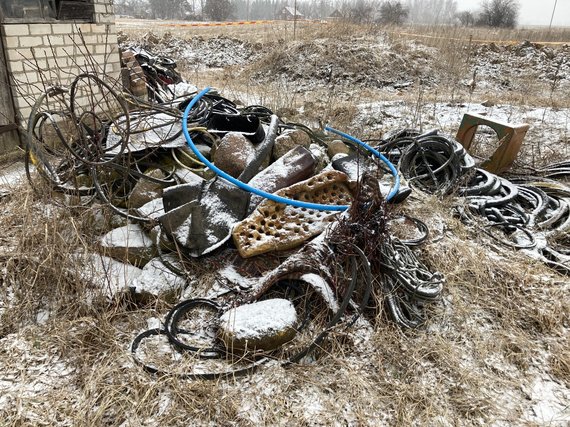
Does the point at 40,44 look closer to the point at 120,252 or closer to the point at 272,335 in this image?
the point at 120,252

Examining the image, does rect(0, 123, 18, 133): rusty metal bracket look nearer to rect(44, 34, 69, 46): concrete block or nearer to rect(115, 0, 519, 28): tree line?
rect(44, 34, 69, 46): concrete block

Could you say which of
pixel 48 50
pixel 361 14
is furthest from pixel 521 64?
pixel 48 50

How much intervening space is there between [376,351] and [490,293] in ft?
3.88

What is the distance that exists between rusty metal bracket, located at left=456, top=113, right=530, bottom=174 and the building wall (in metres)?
4.96

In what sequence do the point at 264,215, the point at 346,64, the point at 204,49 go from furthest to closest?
the point at 204,49, the point at 346,64, the point at 264,215

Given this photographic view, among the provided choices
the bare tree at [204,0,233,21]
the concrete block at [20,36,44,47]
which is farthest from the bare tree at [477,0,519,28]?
the concrete block at [20,36,44,47]

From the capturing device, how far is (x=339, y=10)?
77.7 ft

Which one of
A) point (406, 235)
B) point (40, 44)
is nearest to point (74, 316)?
point (406, 235)

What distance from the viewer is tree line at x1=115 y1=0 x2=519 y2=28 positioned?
29.3 m

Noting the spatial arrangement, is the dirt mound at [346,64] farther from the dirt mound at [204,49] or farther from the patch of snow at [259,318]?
the patch of snow at [259,318]

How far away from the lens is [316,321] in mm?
2871

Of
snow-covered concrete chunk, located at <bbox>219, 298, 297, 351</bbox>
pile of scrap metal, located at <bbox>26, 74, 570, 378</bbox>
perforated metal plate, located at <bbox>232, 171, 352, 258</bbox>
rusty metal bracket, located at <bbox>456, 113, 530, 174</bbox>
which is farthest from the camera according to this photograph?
rusty metal bracket, located at <bbox>456, 113, 530, 174</bbox>

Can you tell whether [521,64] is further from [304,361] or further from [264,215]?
[304,361]

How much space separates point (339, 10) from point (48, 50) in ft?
70.3
